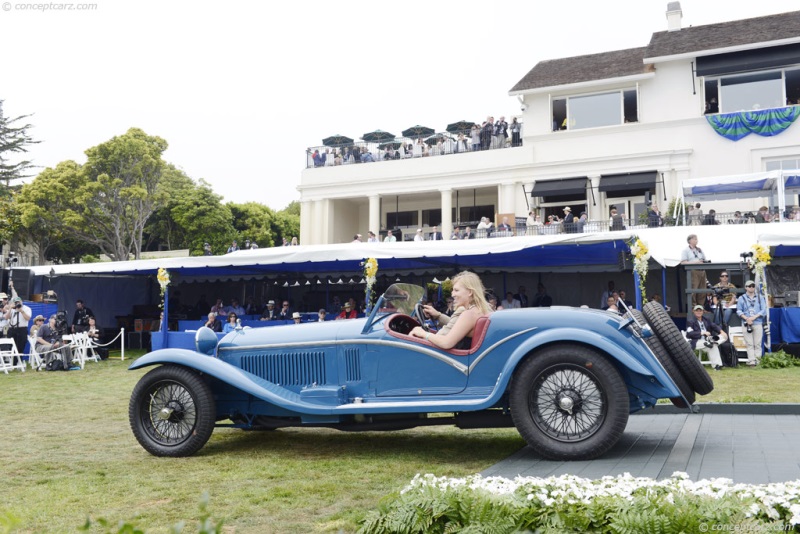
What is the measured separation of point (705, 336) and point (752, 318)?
3.49 feet

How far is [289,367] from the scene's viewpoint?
5.85 metres

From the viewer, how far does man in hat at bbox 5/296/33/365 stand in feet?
54.1

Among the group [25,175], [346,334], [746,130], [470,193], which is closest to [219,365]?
[346,334]

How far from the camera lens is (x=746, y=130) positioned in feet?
84.3

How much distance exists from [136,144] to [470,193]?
1936 cm

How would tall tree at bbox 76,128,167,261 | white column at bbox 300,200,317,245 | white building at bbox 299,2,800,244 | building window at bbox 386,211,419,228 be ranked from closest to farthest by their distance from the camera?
white building at bbox 299,2,800,244 < white column at bbox 300,200,317,245 < building window at bbox 386,211,419,228 < tall tree at bbox 76,128,167,261

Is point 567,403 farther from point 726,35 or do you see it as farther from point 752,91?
point 726,35

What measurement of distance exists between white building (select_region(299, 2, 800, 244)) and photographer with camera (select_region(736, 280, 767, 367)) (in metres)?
12.2

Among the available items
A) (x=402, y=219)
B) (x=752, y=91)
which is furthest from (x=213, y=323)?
(x=752, y=91)

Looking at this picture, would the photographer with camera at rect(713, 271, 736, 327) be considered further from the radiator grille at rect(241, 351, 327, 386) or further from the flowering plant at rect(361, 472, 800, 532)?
the flowering plant at rect(361, 472, 800, 532)

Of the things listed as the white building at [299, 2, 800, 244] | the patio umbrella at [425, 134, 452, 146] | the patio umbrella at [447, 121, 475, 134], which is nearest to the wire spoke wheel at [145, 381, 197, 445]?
the white building at [299, 2, 800, 244]

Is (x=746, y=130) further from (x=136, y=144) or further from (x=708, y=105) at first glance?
(x=136, y=144)

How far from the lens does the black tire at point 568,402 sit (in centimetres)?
486

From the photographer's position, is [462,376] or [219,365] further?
[219,365]
